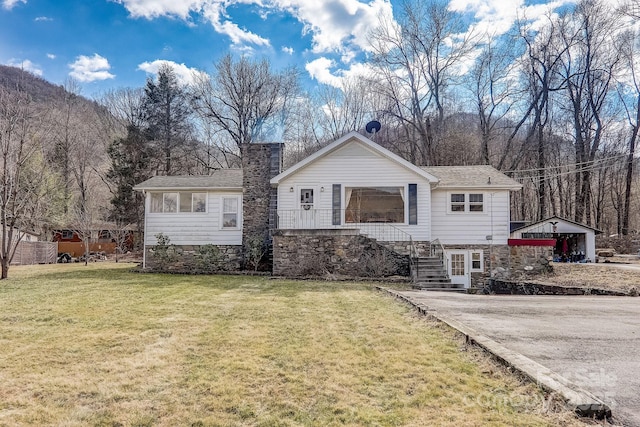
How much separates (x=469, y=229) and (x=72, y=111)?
101ft

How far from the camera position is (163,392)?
3.42m

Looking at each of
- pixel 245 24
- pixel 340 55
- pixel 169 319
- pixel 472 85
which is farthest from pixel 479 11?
pixel 169 319

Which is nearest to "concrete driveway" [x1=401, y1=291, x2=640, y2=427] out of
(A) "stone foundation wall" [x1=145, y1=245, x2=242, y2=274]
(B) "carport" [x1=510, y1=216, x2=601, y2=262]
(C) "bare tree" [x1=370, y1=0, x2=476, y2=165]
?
(A) "stone foundation wall" [x1=145, y1=245, x2=242, y2=274]

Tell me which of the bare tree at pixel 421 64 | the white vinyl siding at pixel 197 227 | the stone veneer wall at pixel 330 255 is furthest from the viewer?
the bare tree at pixel 421 64

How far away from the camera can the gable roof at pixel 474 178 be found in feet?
50.0

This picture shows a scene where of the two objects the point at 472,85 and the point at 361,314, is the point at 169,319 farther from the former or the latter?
the point at 472,85

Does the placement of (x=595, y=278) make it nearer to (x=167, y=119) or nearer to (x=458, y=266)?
(x=458, y=266)

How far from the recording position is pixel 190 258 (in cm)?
1606

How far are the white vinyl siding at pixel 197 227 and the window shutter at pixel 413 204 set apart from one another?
7105 millimetres

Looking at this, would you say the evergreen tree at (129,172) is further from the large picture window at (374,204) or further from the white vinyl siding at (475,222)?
the white vinyl siding at (475,222)

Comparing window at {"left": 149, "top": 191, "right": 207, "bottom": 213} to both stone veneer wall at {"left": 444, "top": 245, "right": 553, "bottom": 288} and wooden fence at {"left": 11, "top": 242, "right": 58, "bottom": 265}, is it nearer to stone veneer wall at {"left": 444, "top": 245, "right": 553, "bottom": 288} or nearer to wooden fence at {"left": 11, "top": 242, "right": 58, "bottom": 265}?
stone veneer wall at {"left": 444, "top": 245, "right": 553, "bottom": 288}

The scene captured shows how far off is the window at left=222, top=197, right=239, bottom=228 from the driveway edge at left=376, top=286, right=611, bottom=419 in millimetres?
12390

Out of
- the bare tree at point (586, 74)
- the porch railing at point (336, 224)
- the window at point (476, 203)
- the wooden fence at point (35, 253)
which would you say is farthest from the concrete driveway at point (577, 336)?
the wooden fence at point (35, 253)

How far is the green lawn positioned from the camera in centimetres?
298
